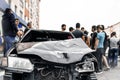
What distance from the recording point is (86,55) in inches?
241

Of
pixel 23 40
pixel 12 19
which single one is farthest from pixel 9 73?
pixel 12 19

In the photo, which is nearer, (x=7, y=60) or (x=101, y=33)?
(x=7, y=60)

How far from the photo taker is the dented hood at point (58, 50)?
5.80 metres

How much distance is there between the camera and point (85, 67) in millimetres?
5945

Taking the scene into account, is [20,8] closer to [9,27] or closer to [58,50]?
[9,27]

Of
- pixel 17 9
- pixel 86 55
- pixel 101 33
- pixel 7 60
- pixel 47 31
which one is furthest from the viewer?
pixel 17 9

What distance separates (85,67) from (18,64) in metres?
1.15

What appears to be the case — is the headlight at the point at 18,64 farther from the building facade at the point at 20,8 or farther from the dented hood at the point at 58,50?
the building facade at the point at 20,8

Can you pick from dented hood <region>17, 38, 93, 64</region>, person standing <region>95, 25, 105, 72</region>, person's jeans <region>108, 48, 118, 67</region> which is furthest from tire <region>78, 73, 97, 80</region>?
person's jeans <region>108, 48, 118, 67</region>

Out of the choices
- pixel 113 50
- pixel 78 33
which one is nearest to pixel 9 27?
pixel 78 33

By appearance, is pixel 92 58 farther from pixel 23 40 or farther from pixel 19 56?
pixel 23 40

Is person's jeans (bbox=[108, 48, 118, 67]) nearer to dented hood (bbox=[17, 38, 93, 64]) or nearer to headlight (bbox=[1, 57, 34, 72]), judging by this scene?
dented hood (bbox=[17, 38, 93, 64])

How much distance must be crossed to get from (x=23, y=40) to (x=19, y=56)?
1.67 m

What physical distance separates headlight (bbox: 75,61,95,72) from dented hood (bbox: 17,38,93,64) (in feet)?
0.44
